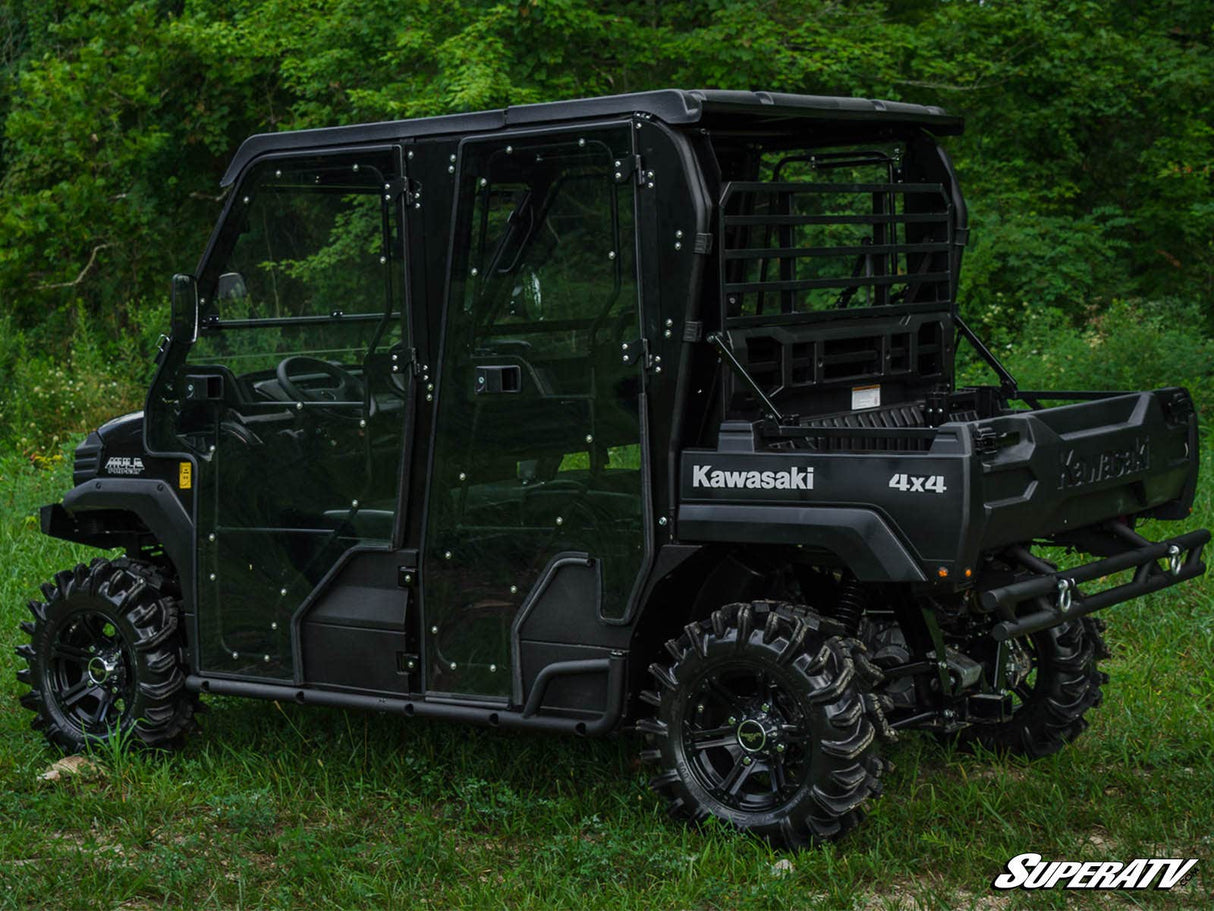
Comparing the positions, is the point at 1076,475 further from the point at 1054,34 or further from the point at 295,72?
the point at 295,72

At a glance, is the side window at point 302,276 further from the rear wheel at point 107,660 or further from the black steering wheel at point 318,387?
the rear wheel at point 107,660

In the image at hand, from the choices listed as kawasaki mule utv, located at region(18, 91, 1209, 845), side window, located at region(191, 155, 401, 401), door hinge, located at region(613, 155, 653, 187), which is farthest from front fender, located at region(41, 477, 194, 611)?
door hinge, located at region(613, 155, 653, 187)

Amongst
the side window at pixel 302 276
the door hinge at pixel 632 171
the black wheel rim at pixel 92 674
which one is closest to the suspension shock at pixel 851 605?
the door hinge at pixel 632 171

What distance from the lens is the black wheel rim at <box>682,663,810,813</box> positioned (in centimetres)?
463

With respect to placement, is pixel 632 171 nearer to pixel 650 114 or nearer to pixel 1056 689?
pixel 650 114

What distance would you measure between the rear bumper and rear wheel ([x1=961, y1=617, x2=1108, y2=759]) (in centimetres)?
40

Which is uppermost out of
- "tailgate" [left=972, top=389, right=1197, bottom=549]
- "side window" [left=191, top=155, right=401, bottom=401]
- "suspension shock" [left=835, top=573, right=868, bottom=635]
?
"side window" [left=191, top=155, right=401, bottom=401]

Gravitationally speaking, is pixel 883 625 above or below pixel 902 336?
below

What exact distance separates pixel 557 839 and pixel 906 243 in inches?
90.3

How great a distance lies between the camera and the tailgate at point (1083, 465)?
172 inches

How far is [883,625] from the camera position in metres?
5.05

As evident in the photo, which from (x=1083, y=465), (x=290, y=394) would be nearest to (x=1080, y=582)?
(x=1083, y=465)

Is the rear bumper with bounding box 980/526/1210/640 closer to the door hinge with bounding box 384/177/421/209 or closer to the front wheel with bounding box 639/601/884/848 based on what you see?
the front wheel with bounding box 639/601/884/848

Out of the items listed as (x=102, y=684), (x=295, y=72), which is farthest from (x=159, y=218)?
(x=102, y=684)
